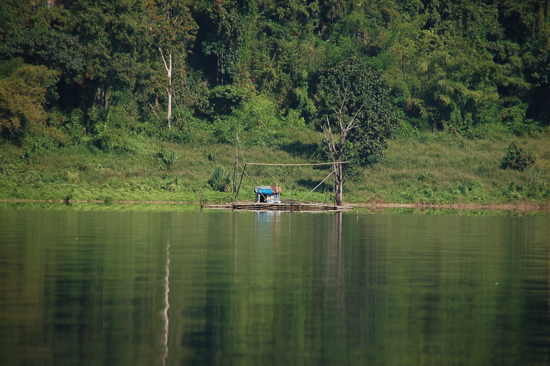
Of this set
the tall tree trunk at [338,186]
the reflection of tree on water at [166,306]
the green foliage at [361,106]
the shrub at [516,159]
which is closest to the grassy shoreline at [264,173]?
the shrub at [516,159]

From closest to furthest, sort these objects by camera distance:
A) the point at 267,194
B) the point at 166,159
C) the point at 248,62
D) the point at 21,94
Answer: the point at 267,194
the point at 21,94
the point at 166,159
the point at 248,62

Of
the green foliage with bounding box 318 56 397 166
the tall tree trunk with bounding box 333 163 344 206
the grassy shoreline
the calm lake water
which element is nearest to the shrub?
the grassy shoreline

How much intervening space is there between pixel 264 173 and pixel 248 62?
16547mm

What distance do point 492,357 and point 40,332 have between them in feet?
21.7

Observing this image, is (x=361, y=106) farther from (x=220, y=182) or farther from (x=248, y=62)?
(x=248, y=62)

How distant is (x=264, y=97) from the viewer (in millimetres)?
67938

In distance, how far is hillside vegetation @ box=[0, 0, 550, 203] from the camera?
53.2 meters

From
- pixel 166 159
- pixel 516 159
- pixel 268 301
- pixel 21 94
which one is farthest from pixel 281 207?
pixel 268 301

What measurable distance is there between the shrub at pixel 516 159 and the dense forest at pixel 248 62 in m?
8.94

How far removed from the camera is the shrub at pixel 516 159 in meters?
59.1

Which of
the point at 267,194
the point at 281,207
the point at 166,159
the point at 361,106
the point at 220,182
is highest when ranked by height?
the point at 361,106

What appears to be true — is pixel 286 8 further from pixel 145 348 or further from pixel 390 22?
pixel 145 348

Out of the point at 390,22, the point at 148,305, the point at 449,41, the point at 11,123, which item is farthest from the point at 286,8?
the point at 148,305

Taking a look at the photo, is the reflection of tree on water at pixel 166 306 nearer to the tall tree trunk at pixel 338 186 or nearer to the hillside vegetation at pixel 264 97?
the hillside vegetation at pixel 264 97
